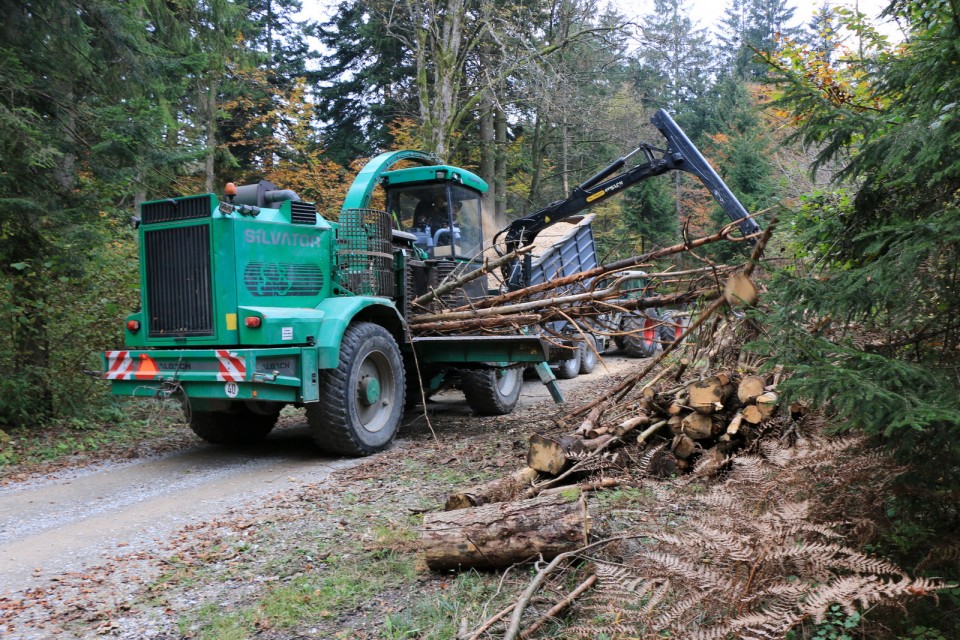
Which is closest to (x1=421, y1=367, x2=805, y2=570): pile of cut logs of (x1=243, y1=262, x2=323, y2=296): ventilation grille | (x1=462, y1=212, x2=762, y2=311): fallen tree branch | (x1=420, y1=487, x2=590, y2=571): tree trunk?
(x1=420, y1=487, x2=590, y2=571): tree trunk

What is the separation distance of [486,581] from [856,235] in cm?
239

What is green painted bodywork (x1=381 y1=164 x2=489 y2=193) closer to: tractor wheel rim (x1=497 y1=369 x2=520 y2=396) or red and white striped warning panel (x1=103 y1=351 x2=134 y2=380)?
tractor wheel rim (x1=497 y1=369 x2=520 y2=396)

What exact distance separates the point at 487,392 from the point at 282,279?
3.47 m

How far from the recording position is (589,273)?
655cm

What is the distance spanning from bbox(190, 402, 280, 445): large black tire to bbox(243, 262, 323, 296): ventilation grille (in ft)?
4.18

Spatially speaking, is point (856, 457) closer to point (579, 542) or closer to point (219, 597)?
point (579, 542)

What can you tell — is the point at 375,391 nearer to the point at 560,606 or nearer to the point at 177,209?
the point at 177,209

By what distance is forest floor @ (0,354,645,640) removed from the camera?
123 inches

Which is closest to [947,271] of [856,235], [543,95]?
[856,235]

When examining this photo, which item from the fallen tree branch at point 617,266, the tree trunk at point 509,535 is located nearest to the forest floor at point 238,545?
the tree trunk at point 509,535

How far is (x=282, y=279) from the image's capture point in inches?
258

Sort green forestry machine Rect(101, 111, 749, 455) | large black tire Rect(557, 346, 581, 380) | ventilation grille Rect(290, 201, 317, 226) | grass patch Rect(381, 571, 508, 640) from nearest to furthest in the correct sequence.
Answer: grass patch Rect(381, 571, 508, 640), green forestry machine Rect(101, 111, 749, 455), ventilation grille Rect(290, 201, 317, 226), large black tire Rect(557, 346, 581, 380)

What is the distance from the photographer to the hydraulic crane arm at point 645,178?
889 centimetres

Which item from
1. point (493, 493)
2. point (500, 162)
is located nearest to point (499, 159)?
point (500, 162)
